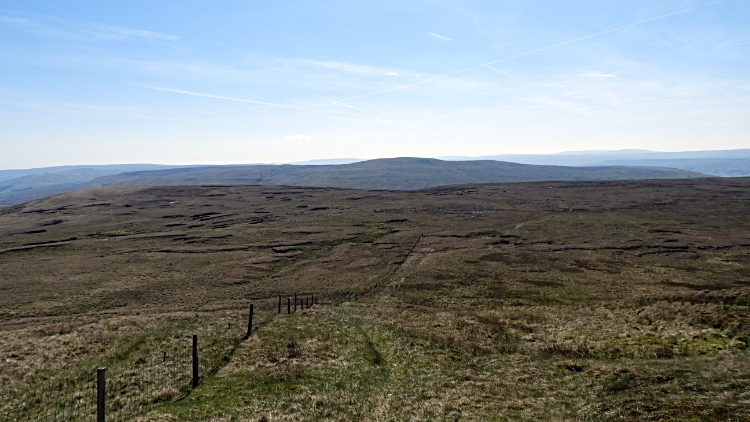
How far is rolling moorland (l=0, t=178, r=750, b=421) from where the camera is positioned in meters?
18.0

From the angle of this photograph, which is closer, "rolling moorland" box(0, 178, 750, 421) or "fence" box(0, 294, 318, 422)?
"fence" box(0, 294, 318, 422)

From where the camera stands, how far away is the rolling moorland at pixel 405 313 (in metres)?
18.0

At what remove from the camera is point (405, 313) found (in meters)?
36.9

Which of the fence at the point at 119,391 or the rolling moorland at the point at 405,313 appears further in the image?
the rolling moorland at the point at 405,313

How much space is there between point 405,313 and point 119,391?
78.7 feet

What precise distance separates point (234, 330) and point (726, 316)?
36307 mm

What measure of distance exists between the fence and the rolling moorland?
12.5 inches

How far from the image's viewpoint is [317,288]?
52031 millimetres

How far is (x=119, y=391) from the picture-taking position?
18875mm

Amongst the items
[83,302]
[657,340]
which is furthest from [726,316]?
[83,302]

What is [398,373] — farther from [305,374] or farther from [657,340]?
[657,340]

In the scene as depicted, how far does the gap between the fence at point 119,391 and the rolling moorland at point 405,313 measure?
1.04ft

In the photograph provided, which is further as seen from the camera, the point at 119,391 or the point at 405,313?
the point at 405,313

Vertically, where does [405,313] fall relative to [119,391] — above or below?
below
